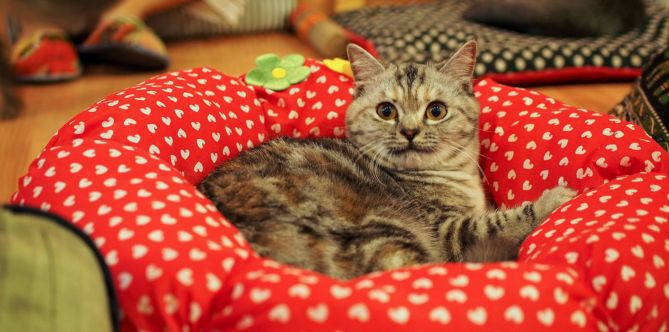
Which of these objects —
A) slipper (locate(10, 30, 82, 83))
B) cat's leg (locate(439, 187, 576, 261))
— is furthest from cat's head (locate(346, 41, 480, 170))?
slipper (locate(10, 30, 82, 83))

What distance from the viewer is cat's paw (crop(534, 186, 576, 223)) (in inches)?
58.1

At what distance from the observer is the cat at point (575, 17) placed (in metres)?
3.23

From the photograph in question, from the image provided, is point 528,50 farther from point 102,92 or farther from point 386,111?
point 102,92

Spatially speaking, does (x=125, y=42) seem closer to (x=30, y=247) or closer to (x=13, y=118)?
(x=13, y=118)

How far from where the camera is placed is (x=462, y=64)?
66.7 inches

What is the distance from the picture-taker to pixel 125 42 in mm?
3119

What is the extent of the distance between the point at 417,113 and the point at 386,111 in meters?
0.09

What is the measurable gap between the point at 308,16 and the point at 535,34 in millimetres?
1392

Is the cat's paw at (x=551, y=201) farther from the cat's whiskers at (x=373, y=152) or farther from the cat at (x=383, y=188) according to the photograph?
the cat's whiskers at (x=373, y=152)

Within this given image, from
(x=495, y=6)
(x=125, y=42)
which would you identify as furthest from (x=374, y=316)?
(x=495, y=6)

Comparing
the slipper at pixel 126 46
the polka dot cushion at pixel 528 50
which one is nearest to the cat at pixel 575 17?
the polka dot cushion at pixel 528 50

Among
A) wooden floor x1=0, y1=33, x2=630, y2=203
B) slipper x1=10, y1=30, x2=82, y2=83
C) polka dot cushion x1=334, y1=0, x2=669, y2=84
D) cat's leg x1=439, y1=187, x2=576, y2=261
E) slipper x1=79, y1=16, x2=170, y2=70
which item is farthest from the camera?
slipper x1=79, y1=16, x2=170, y2=70

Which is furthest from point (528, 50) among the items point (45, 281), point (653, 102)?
point (45, 281)

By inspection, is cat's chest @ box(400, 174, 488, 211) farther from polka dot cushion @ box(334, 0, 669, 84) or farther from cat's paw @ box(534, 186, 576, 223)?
polka dot cushion @ box(334, 0, 669, 84)
